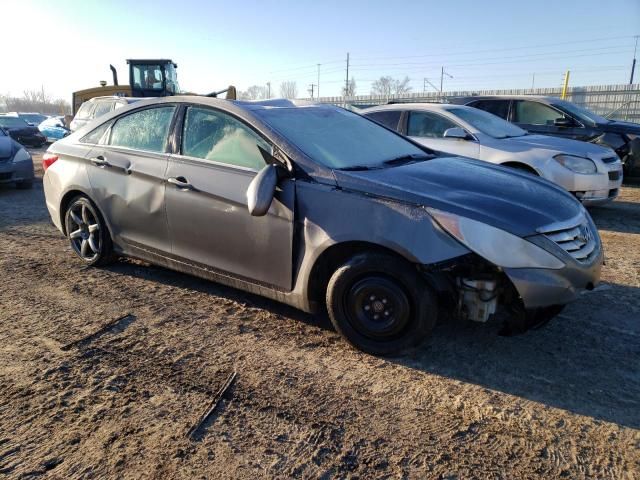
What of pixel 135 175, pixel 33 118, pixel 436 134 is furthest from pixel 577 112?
pixel 33 118

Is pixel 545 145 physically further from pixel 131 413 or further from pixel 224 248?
pixel 131 413

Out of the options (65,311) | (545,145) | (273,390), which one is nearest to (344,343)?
(273,390)

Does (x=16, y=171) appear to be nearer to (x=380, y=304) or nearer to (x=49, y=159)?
(x=49, y=159)

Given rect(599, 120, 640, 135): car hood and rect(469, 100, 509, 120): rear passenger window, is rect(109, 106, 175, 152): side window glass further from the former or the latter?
rect(599, 120, 640, 135): car hood

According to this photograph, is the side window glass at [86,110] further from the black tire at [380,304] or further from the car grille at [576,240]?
the car grille at [576,240]

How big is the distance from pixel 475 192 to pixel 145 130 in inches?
109

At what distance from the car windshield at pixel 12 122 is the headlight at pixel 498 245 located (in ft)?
76.9

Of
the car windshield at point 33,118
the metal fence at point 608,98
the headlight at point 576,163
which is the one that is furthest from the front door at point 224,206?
the car windshield at point 33,118

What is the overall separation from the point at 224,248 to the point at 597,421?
8.17 feet

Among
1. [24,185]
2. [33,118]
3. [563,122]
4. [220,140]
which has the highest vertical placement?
[563,122]

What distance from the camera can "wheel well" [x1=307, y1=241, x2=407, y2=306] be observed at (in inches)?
122

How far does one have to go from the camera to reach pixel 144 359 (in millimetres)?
3141

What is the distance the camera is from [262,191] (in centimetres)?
318

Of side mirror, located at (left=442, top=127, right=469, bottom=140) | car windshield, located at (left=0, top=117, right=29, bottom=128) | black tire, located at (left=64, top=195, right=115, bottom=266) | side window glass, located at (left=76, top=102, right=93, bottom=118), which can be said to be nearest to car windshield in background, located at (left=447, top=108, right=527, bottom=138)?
side mirror, located at (left=442, top=127, right=469, bottom=140)
